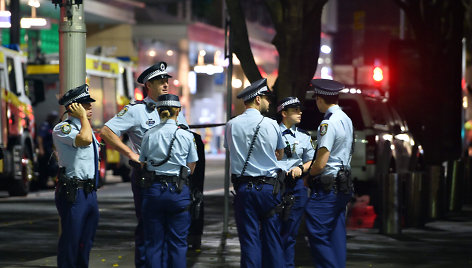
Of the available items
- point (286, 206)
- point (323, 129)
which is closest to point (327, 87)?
point (323, 129)

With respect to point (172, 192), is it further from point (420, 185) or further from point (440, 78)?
point (440, 78)

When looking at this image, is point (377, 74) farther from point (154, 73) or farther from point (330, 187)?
point (330, 187)

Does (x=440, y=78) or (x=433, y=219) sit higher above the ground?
(x=440, y=78)

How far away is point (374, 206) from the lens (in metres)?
19.3

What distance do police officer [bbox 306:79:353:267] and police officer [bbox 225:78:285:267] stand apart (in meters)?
0.31

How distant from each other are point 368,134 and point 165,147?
335 inches

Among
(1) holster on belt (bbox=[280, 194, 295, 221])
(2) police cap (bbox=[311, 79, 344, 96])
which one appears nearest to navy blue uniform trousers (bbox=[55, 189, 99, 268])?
(1) holster on belt (bbox=[280, 194, 295, 221])

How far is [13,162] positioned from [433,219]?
8535mm

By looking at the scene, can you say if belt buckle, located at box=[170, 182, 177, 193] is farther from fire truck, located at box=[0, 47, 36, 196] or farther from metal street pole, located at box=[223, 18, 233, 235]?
fire truck, located at box=[0, 47, 36, 196]

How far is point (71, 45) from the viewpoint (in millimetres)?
11656

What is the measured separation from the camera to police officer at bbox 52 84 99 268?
9312 millimetres

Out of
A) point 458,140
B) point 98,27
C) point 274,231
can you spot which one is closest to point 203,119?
point 98,27

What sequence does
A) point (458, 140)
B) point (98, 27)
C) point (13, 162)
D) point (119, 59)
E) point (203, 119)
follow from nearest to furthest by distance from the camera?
point (13, 162)
point (458, 140)
point (119, 59)
point (98, 27)
point (203, 119)

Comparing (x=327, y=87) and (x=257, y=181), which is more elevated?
(x=327, y=87)
